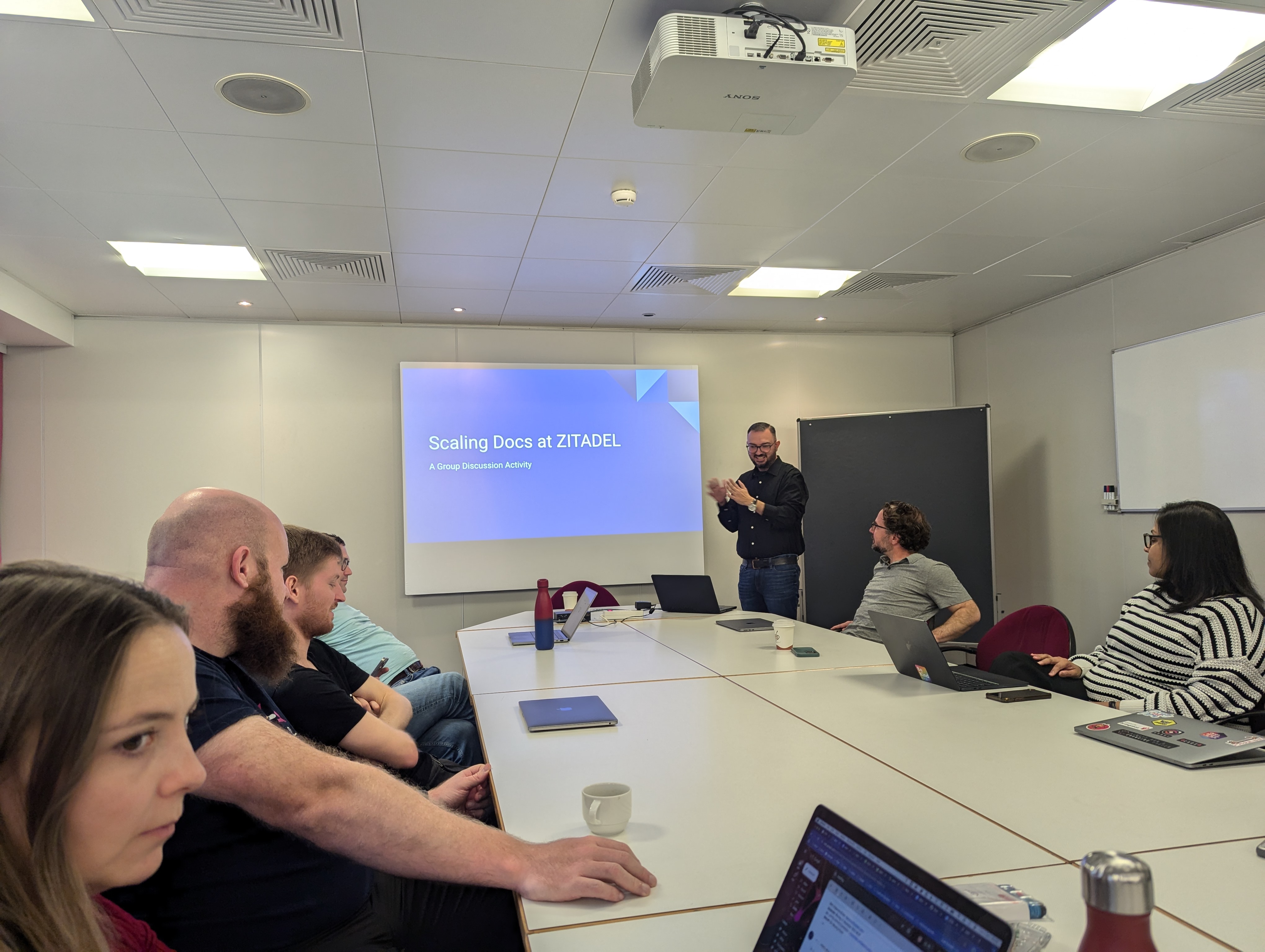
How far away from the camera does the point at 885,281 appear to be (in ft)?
17.4

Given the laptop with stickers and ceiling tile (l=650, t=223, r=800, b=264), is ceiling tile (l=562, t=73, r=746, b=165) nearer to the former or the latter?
ceiling tile (l=650, t=223, r=800, b=264)

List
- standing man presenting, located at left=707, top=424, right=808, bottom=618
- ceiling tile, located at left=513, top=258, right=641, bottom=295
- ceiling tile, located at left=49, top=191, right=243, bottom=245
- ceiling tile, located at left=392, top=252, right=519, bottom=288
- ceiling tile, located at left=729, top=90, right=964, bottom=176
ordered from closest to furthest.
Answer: ceiling tile, located at left=729, top=90, right=964, bottom=176, ceiling tile, located at left=49, top=191, right=243, bottom=245, ceiling tile, located at left=392, top=252, right=519, bottom=288, ceiling tile, located at left=513, top=258, right=641, bottom=295, standing man presenting, located at left=707, top=424, right=808, bottom=618

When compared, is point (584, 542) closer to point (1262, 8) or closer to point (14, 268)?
point (14, 268)

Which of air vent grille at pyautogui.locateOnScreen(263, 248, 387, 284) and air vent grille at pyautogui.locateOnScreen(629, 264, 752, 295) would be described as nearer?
air vent grille at pyautogui.locateOnScreen(263, 248, 387, 284)

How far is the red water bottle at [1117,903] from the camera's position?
0.59 m

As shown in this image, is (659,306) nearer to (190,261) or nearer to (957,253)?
(957,253)

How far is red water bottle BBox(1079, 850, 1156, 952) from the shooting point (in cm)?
59

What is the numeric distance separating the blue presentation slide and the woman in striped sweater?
3707mm

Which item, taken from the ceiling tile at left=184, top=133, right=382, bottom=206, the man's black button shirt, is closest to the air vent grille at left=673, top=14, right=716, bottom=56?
the ceiling tile at left=184, top=133, right=382, bottom=206

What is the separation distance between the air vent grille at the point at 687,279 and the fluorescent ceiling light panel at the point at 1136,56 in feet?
7.10

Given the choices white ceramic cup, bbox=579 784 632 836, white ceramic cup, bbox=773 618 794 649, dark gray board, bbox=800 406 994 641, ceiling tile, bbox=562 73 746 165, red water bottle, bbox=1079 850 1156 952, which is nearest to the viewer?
red water bottle, bbox=1079 850 1156 952

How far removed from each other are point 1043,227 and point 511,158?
114 inches

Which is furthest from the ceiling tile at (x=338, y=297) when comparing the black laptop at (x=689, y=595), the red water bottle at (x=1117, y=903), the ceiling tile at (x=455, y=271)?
the red water bottle at (x=1117, y=903)

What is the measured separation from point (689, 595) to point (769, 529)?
54.7 inches
